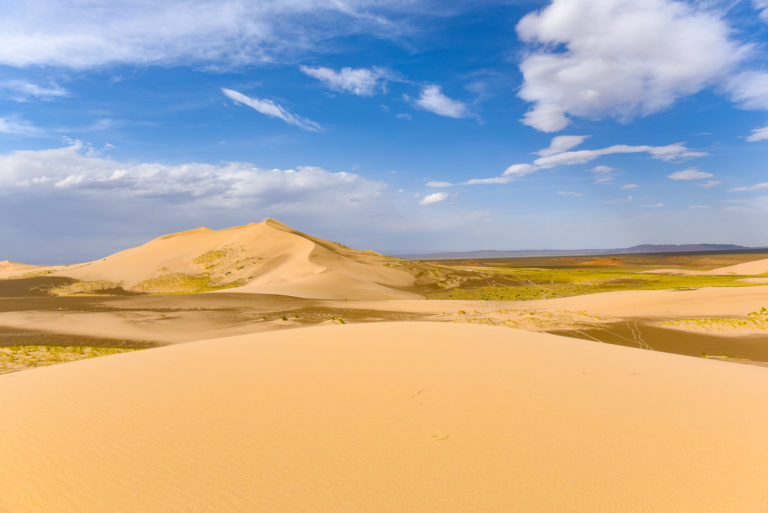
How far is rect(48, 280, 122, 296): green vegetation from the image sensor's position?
35.2 metres

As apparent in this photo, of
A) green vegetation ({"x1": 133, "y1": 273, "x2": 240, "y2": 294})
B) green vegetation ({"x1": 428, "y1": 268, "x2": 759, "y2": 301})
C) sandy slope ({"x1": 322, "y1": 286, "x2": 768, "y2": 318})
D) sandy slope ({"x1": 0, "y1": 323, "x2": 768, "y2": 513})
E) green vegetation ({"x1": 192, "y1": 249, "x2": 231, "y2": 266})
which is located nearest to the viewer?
sandy slope ({"x1": 0, "y1": 323, "x2": 768, "y2": 513})

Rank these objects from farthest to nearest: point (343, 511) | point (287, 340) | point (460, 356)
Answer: point (287, 340) → point (460, 356) → point (343, 511)

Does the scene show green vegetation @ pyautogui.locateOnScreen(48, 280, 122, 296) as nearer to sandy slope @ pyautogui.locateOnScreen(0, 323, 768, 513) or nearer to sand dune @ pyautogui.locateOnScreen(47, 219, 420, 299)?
sand dune @ pyautogui.locateOnScreen(47, 219, 420, 299)

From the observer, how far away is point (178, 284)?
126 ft

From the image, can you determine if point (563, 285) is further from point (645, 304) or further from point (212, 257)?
point (212, 257)

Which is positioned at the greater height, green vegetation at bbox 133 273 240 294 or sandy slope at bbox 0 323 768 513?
green vegetation at bbox 133 273 240 294

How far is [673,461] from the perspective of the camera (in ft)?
12.3

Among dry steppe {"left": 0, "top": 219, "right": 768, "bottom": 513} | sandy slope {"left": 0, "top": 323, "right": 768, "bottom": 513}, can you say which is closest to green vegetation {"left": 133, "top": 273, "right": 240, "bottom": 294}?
dry steppe {"left": 0, "top": 219, "right": 768, "bottom": 513}

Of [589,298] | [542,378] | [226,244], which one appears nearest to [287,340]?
[542,378]

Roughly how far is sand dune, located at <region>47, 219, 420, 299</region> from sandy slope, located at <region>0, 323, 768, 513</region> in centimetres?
2392

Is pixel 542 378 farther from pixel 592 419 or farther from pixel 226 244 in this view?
pixel 226 244

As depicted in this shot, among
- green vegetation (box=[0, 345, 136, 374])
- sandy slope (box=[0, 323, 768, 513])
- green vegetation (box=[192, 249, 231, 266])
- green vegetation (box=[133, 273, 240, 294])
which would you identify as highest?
green vegetation (box=[192, 249, 231, 266])

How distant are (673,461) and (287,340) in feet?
22.9

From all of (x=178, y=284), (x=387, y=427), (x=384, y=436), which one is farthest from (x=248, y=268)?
(x=384, y=436)
